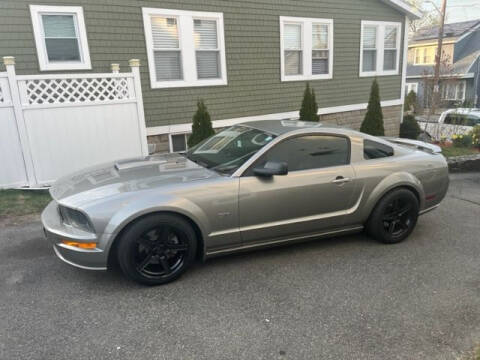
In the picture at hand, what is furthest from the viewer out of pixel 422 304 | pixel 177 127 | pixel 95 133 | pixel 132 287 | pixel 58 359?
pixel 177 127

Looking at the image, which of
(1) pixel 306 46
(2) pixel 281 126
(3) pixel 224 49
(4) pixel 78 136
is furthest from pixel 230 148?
(1) pixel 306 46

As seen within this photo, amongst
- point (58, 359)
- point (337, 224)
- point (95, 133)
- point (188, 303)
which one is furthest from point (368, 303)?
point (95, 133)

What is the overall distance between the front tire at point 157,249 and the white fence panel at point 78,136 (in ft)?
13.3

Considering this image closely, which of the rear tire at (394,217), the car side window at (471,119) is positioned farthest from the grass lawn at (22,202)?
the car side window at (471,119)

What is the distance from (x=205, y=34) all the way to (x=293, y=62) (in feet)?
9.24

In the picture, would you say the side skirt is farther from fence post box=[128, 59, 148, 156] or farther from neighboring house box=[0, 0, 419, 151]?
neighboring house box=[0, 0, 419, 151]

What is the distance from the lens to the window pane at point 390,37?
464 inches

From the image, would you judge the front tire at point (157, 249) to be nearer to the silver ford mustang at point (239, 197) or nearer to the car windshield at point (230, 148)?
the silver ford mustang at point (239, 197)

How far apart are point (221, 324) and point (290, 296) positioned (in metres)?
0.69

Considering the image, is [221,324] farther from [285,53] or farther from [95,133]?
[285,53]

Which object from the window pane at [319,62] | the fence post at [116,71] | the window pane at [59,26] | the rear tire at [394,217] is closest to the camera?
the rear tire at [394,217]

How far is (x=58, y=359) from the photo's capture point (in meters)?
2.39

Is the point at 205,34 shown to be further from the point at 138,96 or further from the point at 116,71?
the point at 138,96

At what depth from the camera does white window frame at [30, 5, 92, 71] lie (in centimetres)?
693
